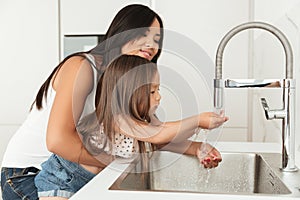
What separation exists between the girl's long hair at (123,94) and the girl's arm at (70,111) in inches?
2.6

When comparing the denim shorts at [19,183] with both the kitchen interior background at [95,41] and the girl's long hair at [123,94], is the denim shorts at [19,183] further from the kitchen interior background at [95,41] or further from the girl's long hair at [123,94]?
the kitchen interior background at [95,41]

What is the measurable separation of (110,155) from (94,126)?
0.09 meters

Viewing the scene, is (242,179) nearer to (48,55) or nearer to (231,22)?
(231,22)

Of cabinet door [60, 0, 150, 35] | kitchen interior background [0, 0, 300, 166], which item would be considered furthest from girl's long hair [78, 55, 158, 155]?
cabinet door [60, 0, 150, 35]

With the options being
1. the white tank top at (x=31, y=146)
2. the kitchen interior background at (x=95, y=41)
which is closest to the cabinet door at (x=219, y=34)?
the kitchen interior background at (x=95, y=41)

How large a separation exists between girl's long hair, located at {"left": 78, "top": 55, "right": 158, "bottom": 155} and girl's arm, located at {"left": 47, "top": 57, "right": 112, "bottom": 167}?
7cm

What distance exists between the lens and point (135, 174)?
1150mm

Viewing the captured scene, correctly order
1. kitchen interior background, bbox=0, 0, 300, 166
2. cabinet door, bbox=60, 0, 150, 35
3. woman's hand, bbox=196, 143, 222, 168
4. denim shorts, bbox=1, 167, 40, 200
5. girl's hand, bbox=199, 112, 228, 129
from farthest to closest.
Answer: cabinet door, bbox=60, 0, 150, 35 < kitchen interior background, bbox=0, 0, 300, 166 < denim shorts, bbox=1, 167, 40, 200 < woman's hand, bbox=196, 143, 222, 168 < girl's hand, bbox=199, 112, 228, 129

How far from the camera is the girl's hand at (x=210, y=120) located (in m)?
1.16

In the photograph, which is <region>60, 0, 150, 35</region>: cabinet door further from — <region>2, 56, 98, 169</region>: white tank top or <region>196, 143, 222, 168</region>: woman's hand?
<region>196, 143, 222, 168</region>: woman's hand

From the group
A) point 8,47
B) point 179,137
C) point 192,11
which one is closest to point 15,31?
point 8,47

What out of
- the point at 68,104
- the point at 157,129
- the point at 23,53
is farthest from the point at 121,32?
the point at 23,53

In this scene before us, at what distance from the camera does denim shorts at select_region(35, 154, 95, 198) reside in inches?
49.2

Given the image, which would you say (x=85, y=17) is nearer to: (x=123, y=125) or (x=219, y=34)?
(x=219, y=34)
